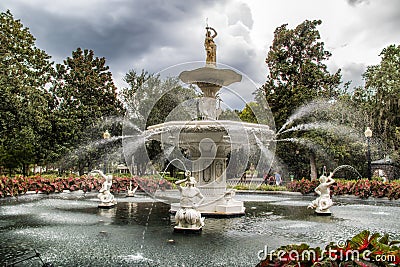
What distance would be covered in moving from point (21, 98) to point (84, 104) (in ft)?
21.5

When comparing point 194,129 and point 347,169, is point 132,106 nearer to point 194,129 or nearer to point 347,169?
point 194,129

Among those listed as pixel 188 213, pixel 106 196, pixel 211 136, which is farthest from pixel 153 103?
pixel 188 213

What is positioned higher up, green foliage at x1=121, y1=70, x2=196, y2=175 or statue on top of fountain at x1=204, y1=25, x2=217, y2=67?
statue on top of fountain at x1=204, y1=25, x2=217, y2=67

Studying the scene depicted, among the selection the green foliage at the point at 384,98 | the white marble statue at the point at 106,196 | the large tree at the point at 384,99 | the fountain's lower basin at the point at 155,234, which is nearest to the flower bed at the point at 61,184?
the white marble statue at the point at 106,196

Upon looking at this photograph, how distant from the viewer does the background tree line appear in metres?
24.1

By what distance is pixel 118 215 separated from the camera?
10641mm

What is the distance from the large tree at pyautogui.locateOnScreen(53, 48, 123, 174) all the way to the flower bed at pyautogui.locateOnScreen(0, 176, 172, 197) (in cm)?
910

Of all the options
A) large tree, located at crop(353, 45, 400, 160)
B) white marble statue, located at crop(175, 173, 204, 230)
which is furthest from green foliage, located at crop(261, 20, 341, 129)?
white marble statue, located at crop(175, 173, 204, 230)

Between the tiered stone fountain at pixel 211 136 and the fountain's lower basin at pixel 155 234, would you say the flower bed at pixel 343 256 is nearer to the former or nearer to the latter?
the fountain's lower basin at pixel 155 234

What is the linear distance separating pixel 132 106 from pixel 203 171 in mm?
3360

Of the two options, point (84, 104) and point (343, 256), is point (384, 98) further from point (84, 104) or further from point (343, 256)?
point (343, 256)

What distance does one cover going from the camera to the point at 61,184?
17781 millimetres

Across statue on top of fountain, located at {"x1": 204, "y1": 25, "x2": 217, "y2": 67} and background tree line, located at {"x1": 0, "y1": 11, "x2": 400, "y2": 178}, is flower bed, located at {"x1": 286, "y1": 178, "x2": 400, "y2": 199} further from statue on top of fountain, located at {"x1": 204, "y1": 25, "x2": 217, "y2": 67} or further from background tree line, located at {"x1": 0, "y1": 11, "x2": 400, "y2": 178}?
statue on top of fountain, located at {"x1": 204, "y1": 25, "x2": 217, "y2": 67}

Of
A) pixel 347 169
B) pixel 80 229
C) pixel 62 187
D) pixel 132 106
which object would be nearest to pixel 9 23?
pixel 62 187
